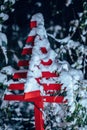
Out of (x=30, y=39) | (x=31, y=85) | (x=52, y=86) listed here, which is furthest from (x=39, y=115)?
(x=30, y=39)

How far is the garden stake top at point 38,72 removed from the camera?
1.86m

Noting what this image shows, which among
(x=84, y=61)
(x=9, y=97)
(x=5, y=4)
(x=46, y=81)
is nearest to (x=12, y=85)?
(x=9, y=97)

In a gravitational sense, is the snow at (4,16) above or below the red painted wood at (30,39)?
above

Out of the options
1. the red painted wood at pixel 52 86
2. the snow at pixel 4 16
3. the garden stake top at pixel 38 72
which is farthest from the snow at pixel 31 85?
the snow at pixel 4 16

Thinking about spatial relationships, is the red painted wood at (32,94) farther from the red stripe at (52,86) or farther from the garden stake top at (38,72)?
the red stripe at (52,86)

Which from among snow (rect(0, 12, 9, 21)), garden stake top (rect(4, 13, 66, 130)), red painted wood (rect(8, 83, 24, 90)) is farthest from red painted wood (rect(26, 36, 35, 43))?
snow (rect(0, 12, 9, 21))

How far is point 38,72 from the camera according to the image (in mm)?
1899

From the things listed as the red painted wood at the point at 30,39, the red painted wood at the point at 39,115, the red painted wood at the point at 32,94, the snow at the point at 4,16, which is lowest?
the red painted wood at the point at 39,115

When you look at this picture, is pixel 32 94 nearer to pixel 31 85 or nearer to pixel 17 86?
pixel 31 85

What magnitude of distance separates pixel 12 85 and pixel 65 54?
1637mm

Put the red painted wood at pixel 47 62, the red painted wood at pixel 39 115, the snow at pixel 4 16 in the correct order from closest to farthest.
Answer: the red painted wood at pixel 47 62, the red painted wood at pixel 39 115, the snow at pixel 4 16

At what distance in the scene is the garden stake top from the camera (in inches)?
73.3

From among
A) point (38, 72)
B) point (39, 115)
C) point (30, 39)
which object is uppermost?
point (30, 39)

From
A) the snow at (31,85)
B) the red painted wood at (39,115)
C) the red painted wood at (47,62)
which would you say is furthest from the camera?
the red painted wood at (39,115)
